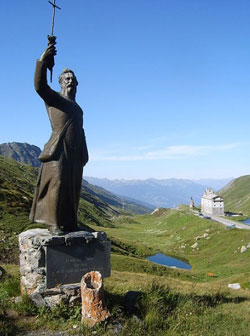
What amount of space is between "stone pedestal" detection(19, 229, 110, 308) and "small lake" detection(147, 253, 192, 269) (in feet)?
150

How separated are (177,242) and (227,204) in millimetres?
115632

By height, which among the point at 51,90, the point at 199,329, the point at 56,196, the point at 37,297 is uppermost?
the point at 51,90

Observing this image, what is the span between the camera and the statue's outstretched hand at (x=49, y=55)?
9588 millimetres

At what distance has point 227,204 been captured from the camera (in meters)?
180

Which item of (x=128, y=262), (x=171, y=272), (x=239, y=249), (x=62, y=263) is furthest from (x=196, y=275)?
(x=62, y=263)

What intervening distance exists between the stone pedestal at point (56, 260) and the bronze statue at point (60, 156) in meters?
0.57

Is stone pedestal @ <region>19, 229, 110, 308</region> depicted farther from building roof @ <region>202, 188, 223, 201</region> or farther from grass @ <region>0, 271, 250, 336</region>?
building roof @ <region>202, 188, 223, 201</region>

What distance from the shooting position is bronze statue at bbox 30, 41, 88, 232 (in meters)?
9.76

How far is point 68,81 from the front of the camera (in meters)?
10.5

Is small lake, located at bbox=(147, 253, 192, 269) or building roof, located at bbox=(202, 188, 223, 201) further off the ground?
building roof, located at bbox=(202, 188, 223, 201)

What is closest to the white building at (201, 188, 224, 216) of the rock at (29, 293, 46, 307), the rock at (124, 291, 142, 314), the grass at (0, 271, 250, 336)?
the grass at (0, 271, 250, 336)

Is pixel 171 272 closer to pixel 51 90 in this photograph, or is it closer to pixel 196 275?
pixel 196 275

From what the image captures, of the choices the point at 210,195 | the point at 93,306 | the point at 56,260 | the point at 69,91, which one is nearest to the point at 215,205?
the point at 210,195

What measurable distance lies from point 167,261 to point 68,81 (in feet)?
171
